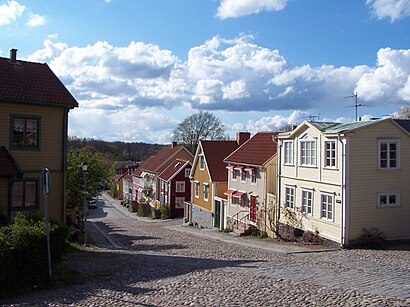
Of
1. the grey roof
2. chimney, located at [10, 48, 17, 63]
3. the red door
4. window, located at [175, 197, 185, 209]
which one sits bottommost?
window, located at [175, 197, 185, 209]

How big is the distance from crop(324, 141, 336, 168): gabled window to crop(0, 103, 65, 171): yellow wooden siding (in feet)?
44.1

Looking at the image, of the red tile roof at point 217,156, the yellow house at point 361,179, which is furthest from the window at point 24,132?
the red tile roof at point 217,156

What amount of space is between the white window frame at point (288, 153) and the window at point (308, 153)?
48.7 inches

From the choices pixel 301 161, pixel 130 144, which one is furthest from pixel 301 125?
pixel 130 144

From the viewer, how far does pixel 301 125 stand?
2541cm

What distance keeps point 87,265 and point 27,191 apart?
285 inches

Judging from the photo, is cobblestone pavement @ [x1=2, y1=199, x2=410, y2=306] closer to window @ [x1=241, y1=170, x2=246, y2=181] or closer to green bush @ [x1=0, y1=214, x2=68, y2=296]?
green bush @ [x1=0, y1=214, x2=68, y2=296]

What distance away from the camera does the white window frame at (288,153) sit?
88.8 feet

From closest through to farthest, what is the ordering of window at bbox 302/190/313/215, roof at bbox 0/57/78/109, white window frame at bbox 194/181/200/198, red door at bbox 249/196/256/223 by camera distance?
roof at bbox 0/57/78/109, window at bbox 302/190/313/215, red door at bbox 249/196/256/223, white window frame at bbox 194/181/200/198

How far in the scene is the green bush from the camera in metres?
10.5

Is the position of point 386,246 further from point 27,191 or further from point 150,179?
point 150,179

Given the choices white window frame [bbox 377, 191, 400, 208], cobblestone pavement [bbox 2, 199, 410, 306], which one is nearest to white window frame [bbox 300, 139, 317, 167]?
white window frame [bbox 377, 191, 400, 208]

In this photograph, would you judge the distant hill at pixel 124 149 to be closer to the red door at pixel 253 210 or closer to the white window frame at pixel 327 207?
the red door at pixel 253 210

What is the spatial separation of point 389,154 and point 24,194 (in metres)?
17.7
